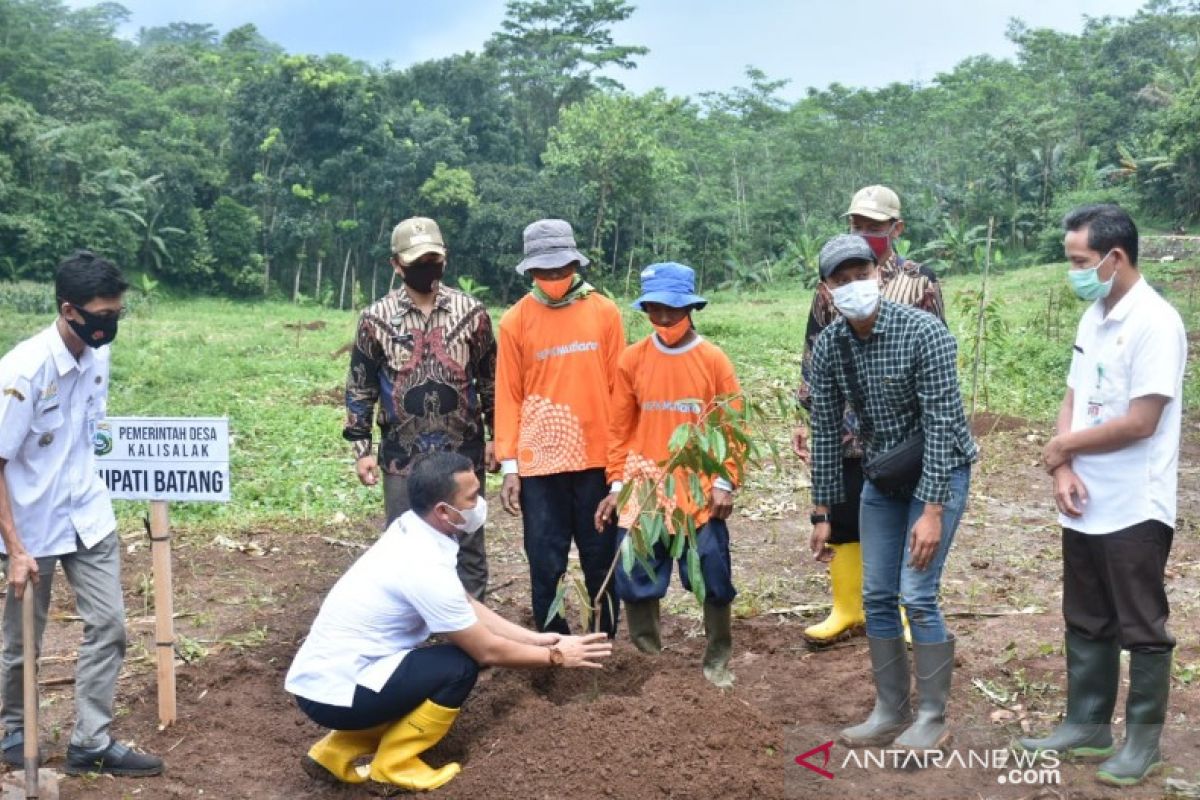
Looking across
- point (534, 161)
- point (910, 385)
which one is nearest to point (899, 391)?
point (910, 385)

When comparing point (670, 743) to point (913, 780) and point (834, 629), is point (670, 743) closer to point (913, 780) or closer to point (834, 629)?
point (913, 780)

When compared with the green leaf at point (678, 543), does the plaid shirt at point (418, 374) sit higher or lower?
higher

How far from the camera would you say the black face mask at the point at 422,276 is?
16.1ft

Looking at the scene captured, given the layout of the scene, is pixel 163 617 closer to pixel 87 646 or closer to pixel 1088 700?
pixel 87 646

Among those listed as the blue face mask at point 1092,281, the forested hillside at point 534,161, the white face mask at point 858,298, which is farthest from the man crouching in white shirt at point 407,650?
the forested hillside at point 534,161

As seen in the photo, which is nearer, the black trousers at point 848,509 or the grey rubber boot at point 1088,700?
the grey rubber boot at point 1088,700

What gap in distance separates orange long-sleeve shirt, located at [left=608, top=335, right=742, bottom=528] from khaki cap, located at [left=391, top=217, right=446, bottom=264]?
3.02 feet

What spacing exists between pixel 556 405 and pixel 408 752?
1568 mm

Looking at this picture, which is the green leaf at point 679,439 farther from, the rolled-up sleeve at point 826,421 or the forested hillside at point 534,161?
the forested hillside at point 534,161

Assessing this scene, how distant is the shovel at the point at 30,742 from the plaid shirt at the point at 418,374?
1.51 metres

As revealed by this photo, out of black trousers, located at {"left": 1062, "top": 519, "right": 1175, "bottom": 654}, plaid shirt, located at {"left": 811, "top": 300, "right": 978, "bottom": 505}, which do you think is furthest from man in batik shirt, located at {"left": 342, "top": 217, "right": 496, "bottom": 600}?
black trousers, located at {"left": 1062, "top": 519, "right": 1175, "bottom": 654}

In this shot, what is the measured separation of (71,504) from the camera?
13.7ft

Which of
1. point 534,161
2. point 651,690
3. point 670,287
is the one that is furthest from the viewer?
point 534,161

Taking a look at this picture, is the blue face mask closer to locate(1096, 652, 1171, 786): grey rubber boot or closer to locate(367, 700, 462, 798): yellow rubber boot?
locate(1096, 652, 1171, 786): grey rubber boot
